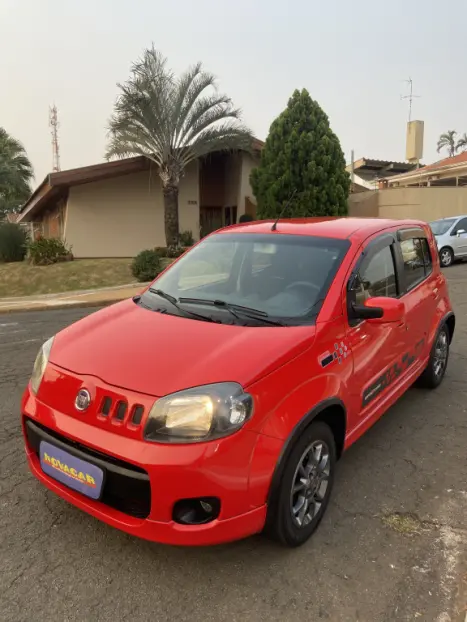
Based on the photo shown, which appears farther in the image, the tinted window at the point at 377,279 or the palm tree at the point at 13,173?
the palm tree at the point at 13,173

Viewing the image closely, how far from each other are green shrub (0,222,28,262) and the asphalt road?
1831cm

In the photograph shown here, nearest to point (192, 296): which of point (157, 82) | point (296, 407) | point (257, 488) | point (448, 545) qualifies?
point (296, 407)

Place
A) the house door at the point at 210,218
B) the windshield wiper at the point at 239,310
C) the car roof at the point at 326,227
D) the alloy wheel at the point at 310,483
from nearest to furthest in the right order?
the alloy wheel at the point at 310,483 → the windshield wiper at the point at 239,310 → the car roof at the point at 326,227 → the house door at the point at 210,218

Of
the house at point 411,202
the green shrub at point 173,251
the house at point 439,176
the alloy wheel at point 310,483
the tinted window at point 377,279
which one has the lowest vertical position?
the alloy wheel at point 310,483

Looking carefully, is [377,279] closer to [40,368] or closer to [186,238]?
[40,368]

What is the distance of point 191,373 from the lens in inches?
88.7

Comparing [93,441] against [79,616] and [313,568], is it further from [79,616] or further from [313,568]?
[313,568]

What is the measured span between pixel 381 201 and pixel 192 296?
19782mm

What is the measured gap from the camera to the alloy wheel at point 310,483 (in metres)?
→ 2.42

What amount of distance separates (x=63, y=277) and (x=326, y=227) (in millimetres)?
13813

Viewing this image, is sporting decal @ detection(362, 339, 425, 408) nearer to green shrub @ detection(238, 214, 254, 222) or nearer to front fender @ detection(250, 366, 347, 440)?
front fender @ detection(250, 366, 347, 440)

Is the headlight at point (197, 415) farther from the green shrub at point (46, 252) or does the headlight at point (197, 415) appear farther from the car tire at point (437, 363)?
the green shrub at point (46, 252)

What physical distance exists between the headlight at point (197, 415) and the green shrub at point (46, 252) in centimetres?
1661

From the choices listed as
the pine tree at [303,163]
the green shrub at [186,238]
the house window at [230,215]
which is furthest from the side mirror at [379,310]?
the house window at [230,215]
